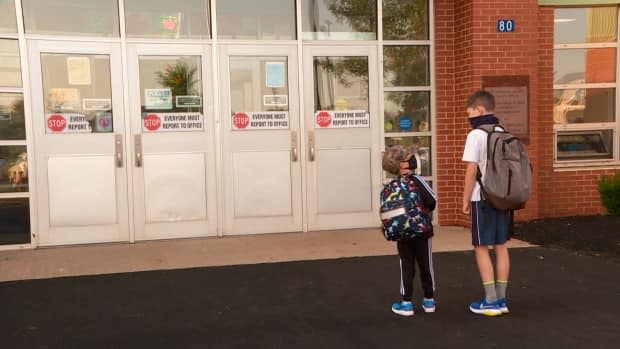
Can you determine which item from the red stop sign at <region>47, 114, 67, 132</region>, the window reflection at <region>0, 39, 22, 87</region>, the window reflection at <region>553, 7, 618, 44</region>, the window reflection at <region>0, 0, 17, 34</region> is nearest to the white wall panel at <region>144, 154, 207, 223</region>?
the red stop sign at <region>47, 114, 67, 132</region>

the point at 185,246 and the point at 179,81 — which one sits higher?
the point at 179,81

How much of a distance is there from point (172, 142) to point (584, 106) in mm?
5734

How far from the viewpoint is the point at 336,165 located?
8.55 metres

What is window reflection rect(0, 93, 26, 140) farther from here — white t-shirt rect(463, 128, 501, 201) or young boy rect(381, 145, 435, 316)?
white t-shirt rect(463, 128, 501, 201)

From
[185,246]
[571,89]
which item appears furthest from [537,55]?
Answer: [185,246]

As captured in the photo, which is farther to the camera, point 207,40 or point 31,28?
point 207,40

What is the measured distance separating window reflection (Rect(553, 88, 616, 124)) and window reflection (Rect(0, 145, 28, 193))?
6.98 meters

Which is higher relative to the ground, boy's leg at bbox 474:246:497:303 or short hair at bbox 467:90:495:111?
short hair at bbox 467:90:495:111

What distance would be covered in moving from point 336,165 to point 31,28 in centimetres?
404

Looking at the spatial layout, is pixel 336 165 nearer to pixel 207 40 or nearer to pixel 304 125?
pixel 304 125

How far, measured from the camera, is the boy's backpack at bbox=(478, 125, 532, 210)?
4.69 metres

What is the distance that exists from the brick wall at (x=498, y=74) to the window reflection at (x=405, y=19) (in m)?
0.20

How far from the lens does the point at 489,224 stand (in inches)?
192

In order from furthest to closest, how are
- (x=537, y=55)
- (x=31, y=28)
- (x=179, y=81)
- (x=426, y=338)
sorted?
(x=537, y=55)
(x=179, y=81)
(x=31, y=28)
(x=426, y=338)
